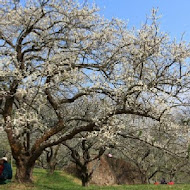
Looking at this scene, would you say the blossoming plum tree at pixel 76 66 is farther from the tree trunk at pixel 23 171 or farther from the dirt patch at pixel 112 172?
the dirt patch at pixel 112 172

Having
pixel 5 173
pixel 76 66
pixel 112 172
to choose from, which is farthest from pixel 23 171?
pixel 112 172

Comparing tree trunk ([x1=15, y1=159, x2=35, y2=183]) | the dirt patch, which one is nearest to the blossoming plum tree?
tree trunk ([x1=15, y1=159, x2=35, y2=183])

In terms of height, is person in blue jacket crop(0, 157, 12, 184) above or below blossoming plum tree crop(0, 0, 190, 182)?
below

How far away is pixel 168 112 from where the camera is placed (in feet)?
39.2

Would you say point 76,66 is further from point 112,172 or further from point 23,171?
point 112,172

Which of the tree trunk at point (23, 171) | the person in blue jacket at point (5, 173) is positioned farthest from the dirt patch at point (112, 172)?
the person in blue jacket at point (5, 173)

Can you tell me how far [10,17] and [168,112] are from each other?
26.0 feet

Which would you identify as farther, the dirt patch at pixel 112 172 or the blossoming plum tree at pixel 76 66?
the dirt patch at pixel 112 172

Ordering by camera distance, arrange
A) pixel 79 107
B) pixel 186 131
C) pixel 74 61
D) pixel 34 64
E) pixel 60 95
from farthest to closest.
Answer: pixel 79 107, pixel 60 95, pixel 34 64, pixel 74 61, pixel 186 131

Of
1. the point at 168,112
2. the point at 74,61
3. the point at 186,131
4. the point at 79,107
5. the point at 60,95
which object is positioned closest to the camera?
the point at 168,112

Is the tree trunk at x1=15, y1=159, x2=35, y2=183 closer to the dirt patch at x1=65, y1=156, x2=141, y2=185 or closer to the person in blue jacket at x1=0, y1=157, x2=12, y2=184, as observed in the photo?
the person in blue jacket at x1=0, y1=157, x2=12, y2=184

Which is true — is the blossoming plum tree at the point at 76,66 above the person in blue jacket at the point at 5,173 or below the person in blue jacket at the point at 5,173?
above

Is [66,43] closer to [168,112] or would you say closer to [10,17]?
[10,17]

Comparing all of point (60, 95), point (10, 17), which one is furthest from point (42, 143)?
point (10, 17)
